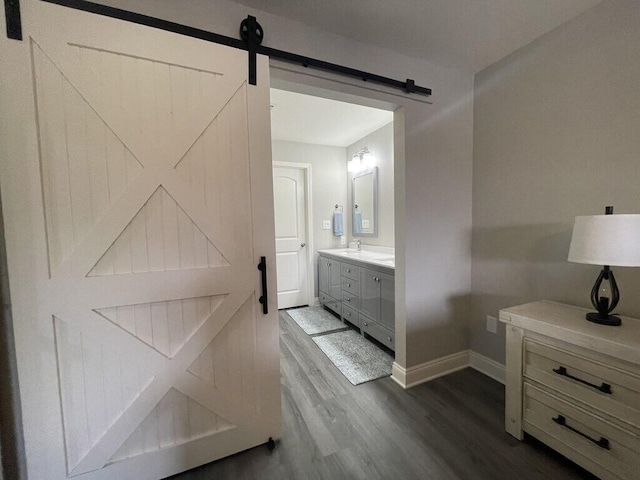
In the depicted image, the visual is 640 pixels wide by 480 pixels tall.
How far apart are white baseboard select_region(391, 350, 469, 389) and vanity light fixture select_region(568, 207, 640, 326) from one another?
Answer: 108cm

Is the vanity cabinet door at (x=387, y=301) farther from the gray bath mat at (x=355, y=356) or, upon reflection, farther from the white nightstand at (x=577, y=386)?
the white nightstand at (x=577, y=386)

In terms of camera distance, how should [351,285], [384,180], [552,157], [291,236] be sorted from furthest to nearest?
[291,236]
[384,180]
[351,285]
[552,157]

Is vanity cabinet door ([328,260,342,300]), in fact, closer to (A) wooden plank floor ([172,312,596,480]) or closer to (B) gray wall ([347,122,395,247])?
(B) gray wall ([347,122,395,247])

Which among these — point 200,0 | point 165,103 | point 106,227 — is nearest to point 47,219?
point 106,227

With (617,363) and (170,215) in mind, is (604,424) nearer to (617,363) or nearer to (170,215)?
(617,363)

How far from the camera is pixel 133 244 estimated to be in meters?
1.19

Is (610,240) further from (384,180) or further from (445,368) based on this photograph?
(384,180)

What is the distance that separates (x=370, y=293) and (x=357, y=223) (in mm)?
1449

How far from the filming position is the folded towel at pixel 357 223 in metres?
3.82

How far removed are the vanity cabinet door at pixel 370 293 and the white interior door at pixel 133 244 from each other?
1341mm

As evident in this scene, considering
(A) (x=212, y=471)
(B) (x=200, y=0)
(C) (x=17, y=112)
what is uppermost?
(B) (x=200, y=0)

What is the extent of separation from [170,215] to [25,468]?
3.96 ft

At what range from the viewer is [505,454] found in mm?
1400

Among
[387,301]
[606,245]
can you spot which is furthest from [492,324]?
[606,245]
